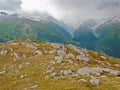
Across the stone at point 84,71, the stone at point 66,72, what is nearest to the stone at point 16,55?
the stone at point 66,72

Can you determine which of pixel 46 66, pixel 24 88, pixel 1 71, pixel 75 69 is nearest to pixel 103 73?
pixel 75 69

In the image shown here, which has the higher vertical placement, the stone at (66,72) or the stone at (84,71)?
the stone at (84,71)

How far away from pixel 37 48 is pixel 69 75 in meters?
58.2

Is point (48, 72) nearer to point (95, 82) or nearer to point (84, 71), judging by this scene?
point (84, 71)

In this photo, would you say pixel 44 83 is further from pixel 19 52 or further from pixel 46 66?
pixel 19 52

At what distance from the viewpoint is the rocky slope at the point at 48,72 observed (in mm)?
87637

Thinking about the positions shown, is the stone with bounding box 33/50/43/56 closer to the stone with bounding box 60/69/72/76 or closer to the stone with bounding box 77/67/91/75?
the stone with bounding box 60/69/72/76

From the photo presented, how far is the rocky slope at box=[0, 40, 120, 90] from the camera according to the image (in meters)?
87.6

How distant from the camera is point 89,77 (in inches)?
3669

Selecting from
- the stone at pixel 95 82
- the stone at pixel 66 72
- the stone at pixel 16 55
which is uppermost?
the stone at pixel 16 55

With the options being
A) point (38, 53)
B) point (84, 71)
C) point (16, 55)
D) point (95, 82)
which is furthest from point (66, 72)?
point (16, 55)

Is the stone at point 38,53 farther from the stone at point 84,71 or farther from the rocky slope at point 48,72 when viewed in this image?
the stone at point 84,71

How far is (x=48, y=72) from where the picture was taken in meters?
105

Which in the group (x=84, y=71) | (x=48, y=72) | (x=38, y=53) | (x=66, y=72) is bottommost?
(x=48, y=72)
